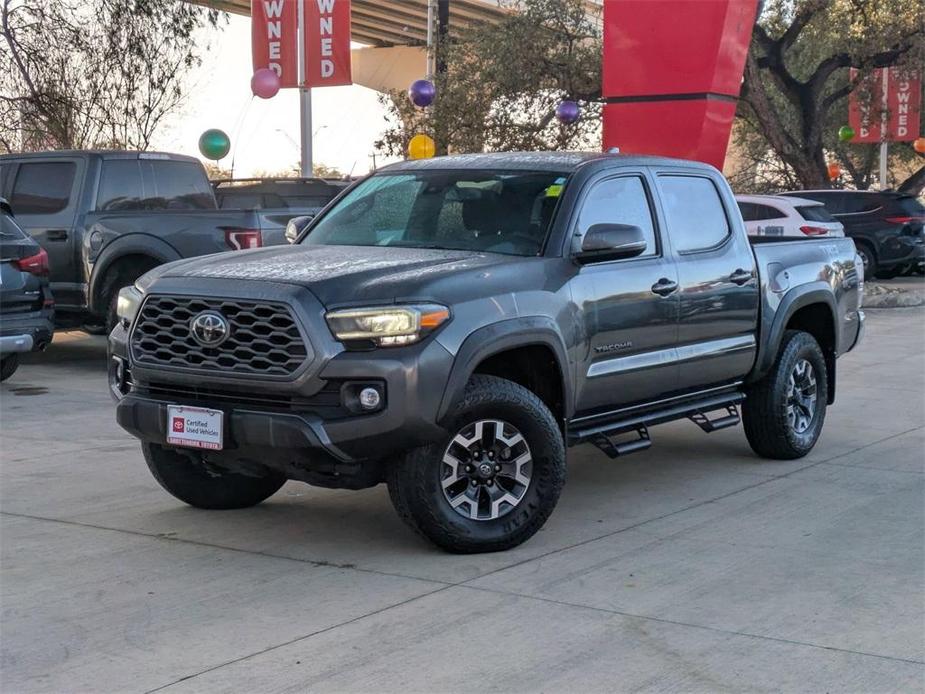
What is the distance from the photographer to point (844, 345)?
29.7 feet

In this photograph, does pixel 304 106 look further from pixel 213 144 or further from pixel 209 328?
pixel 209 328

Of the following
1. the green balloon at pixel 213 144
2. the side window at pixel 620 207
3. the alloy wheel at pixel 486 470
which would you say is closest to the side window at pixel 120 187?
the side window at pixel 620 207

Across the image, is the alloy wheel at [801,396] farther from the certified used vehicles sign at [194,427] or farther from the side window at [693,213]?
the certified used vehicles sign at [194,427]

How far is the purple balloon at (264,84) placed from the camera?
18.9 m

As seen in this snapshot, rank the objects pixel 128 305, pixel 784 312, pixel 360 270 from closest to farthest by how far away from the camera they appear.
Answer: pixel 360 270, pixel 128 305, pixel 784 312

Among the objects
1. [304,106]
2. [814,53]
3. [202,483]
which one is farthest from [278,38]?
[814,53]

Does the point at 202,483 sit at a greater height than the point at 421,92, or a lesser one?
lesser

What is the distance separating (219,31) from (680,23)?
1041cm

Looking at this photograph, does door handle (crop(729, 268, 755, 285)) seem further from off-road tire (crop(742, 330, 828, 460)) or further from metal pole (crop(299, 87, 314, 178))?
metal pole (crop(299, 87, 314, 178))

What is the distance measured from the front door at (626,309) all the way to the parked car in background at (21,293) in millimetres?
5504

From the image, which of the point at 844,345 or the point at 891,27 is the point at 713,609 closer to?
the point at 844,345

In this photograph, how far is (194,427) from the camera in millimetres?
5793

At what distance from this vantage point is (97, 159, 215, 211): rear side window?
41.4 ft

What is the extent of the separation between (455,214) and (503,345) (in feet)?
3.82
